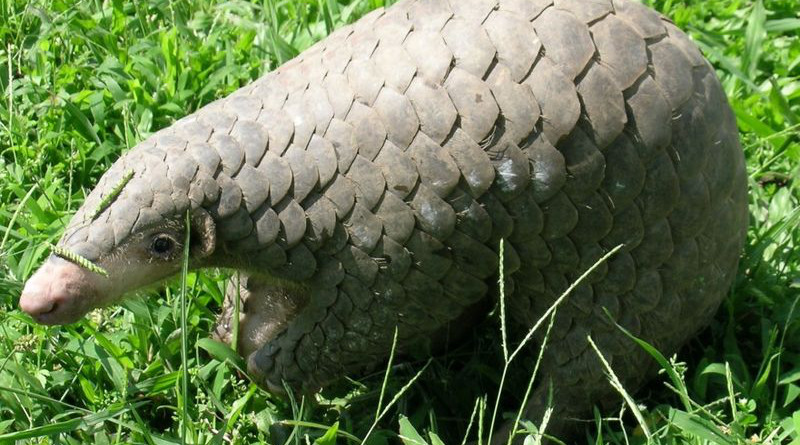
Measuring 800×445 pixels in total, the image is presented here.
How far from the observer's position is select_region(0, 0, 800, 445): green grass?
328 cm

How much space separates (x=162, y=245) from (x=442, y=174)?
2.37 feet

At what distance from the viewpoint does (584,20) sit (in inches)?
112

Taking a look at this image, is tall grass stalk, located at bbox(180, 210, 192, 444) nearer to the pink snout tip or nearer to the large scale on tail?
the large scale on tail

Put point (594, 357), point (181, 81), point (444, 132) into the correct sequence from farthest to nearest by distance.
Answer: point (181, 81) < point (594, 357) < point (444, 132)

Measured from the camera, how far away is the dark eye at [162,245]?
2883mm

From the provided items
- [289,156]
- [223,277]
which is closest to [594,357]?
[289,156]

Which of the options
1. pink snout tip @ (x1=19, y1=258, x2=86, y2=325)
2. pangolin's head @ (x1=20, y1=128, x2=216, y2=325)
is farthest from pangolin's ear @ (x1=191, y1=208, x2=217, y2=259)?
pink snout tip @ (x1=19, y1=258, x2=86, y2=325)

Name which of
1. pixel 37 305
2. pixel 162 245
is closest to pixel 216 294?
pixel 162 245

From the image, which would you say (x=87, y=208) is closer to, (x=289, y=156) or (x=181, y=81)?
(x=289, y=156)

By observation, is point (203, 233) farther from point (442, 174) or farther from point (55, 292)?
point (442, 174)

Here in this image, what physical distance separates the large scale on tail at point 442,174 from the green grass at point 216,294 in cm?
30

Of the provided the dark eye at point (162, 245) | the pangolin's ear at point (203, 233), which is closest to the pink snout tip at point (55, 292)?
the dark eye at point (162, 245)

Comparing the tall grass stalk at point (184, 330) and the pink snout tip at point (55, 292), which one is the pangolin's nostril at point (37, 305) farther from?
the tall grass stalk at point (184, 330)

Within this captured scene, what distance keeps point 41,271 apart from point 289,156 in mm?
675
